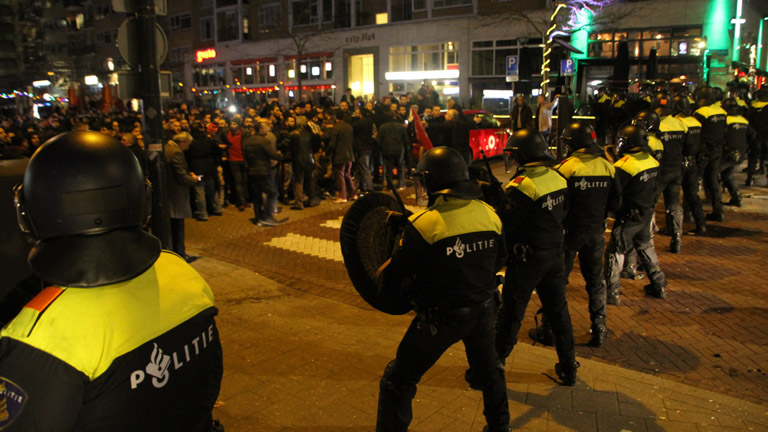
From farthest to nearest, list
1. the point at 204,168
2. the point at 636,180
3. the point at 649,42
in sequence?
the point at 649,42 → the point at 204,168 → the point at 636,180

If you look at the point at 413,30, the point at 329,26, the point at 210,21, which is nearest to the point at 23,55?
the point at 210,21

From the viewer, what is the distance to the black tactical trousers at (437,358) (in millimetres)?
3607

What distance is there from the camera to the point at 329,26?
4331 cm

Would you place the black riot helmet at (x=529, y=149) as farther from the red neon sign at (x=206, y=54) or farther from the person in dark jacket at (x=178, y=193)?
the red neon sign at (x=206, y=54)

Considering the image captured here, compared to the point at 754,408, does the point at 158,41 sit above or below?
above

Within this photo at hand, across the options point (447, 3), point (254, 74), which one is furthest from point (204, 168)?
point (254, 74)

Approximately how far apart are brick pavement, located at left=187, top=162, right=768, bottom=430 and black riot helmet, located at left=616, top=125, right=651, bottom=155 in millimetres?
1868

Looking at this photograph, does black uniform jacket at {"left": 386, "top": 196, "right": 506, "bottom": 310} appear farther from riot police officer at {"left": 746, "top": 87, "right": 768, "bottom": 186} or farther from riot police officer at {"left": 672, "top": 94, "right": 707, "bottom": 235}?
riot police officer at {"left": 746, "top": 87, "right": 768, "bottom": 186}

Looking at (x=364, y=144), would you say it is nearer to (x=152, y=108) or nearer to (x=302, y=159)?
(x=302, y=159)

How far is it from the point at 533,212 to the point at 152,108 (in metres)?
5.12

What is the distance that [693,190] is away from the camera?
1009 cm

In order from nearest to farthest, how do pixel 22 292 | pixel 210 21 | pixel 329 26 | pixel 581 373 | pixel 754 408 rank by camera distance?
pixel 22 292, pixel 754 408, pixel 581 373, pixel 329 26, pixel 210 21

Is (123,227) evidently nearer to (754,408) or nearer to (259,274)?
(754,408)

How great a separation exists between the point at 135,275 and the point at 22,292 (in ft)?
1.70
